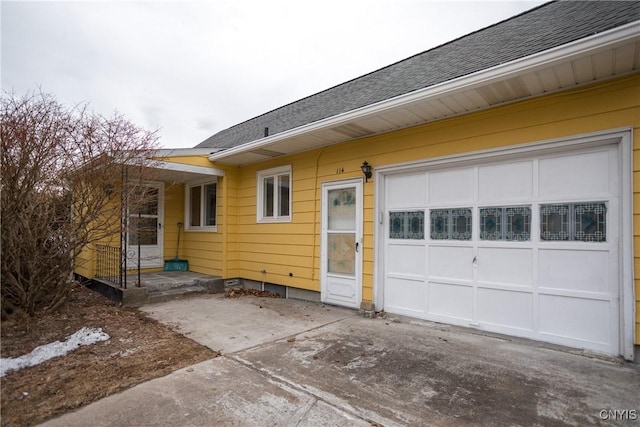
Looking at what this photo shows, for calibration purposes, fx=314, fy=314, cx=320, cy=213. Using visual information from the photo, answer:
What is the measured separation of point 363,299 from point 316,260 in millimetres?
1127

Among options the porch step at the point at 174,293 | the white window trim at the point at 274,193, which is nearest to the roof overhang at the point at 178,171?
the white window trim at the point at 274,193

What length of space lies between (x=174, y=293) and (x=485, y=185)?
541 centimetres

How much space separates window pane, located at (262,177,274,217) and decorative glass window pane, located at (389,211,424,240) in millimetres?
2773

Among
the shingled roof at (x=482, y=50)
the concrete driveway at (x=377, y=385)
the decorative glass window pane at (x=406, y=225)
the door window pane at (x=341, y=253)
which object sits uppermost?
the shingled roof at (x=482, y=50)

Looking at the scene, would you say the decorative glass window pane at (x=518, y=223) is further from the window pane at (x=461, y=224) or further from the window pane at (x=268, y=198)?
the window pane at (x=268, y=198)

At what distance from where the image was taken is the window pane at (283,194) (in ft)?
20.5

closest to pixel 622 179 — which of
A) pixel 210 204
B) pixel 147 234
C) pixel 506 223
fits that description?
pixel 506 223

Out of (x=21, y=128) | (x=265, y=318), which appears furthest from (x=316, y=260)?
(x=21, y=128)

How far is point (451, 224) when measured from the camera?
4.18 meters

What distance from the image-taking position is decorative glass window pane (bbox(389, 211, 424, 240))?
14.7ft

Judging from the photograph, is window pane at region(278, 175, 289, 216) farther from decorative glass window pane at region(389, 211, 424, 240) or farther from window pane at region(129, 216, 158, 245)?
window pane at region(129, 216, 158, 245)

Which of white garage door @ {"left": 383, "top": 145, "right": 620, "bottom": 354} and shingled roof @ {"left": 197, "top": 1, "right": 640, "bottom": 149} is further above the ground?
shingled roof @ {"left": 197, "top": 1, "right": 640, "bottom": 149}

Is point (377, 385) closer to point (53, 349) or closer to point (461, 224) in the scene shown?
point (461, 224)

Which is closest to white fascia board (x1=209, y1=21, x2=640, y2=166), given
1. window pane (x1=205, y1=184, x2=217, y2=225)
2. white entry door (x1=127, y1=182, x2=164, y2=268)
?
window pane (x1=205, y1=184, x2=217, y2=225)
